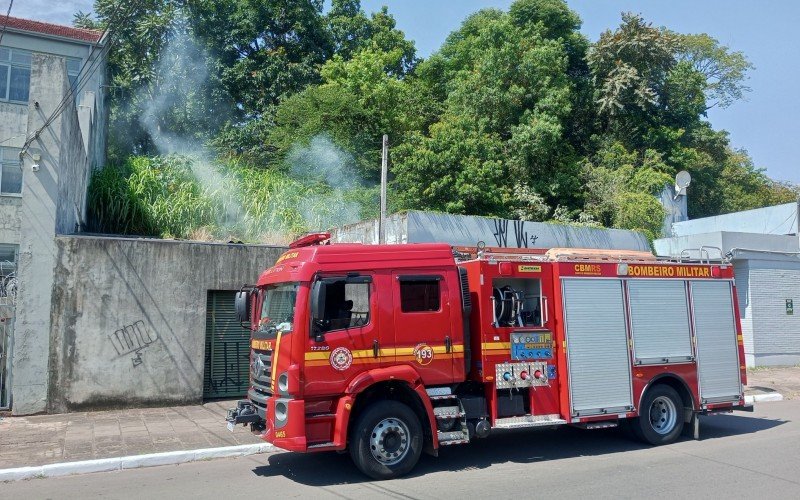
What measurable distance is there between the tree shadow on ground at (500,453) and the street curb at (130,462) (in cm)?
48

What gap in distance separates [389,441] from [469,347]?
1653mm

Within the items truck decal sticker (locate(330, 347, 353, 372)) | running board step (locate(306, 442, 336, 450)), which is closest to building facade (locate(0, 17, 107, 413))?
running board step (locate(306, 442, 336, 450))

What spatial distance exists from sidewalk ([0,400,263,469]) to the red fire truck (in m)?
2.09

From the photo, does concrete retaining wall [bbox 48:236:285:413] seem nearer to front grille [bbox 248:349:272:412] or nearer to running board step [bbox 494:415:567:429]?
front grille [bbox 248:349:272:412]

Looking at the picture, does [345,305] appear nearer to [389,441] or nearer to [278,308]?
[278,308]

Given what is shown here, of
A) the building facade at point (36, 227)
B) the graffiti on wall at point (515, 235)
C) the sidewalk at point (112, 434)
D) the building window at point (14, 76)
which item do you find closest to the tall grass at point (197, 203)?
the building facade at point (36, 227)

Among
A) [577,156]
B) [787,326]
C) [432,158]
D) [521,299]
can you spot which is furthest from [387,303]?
[577,156]

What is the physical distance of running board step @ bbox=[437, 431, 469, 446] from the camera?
791 cm

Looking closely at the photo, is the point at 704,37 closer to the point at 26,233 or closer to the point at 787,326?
the point at 787,326

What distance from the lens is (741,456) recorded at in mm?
8656

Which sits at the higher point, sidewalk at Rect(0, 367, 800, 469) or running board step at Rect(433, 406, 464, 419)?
running board step at Rect(433, 406, 464, 419)

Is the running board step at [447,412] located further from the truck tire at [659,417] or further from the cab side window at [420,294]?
the truck tire at [659,417]

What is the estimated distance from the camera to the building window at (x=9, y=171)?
640 inches

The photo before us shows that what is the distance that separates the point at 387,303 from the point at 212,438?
397cm
